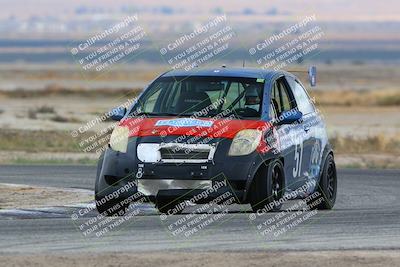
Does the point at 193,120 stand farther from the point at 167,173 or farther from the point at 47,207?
Answer: the point at 47,207

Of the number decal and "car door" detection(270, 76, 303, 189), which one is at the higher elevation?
"car door" detection(270, 76, 303, 189)

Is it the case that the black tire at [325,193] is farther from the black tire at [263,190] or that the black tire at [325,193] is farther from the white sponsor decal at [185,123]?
the white sponsor decal at [185,123]

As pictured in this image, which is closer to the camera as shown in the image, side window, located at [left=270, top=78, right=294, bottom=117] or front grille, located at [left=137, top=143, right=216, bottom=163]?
front grille, located at [left=137, top=143, right=216, bottom=163]

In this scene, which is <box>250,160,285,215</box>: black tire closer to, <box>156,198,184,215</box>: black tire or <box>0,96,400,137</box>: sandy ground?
<box>156,198,184,215</box>: black tire

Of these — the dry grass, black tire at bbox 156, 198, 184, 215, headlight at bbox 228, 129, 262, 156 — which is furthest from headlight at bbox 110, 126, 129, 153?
the dry grass

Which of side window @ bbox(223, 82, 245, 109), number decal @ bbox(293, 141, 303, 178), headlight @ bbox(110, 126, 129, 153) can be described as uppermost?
headlight @ bbox(110, 126, 129, 153)

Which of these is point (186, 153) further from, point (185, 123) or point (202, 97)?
point (202, 97)

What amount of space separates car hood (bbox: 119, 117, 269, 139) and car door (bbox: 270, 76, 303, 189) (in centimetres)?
41

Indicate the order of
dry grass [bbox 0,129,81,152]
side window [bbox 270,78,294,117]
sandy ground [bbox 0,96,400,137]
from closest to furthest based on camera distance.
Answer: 1. side window [bbox 270,78,294,117]
2. dry grass [bbox 0,129,81,152]
3. sandy ground [bbox 0,96,400,137]

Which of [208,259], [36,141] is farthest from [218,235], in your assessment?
[36,141]

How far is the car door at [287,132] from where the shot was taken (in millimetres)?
14930

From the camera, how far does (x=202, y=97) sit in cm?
1508

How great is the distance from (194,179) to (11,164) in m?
12.1

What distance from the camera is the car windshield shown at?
586 inches
